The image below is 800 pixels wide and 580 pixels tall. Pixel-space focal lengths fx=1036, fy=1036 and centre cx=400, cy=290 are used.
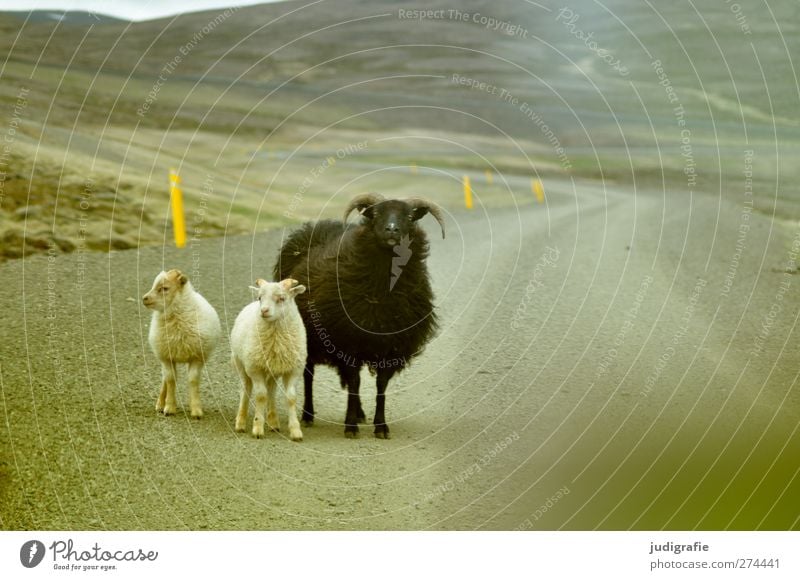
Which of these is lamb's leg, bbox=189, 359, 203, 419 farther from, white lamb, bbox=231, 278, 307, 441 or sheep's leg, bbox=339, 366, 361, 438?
sheep's leg, bbox=339, 366, 361, 438

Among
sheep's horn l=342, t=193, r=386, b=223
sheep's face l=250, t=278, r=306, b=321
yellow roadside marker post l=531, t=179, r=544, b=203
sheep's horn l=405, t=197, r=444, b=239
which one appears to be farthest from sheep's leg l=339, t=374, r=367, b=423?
yellow roadside marker post l=531, t=179, r=544, b=203

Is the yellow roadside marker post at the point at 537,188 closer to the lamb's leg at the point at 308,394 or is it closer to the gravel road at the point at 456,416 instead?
the gravel road at the point at 456,416

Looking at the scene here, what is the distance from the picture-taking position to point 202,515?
18.6 feet

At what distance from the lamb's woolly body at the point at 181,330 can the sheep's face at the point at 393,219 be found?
46.2 inches

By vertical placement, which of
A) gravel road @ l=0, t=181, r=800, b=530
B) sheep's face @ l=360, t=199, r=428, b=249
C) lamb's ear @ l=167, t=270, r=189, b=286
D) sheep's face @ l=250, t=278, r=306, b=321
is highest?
sheep's face @ l=360, t=199, r=428, b=249

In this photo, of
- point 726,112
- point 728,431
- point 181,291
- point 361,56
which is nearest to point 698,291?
point 726,112

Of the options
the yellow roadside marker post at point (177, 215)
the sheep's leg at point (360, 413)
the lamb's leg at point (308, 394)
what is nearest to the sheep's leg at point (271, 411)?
the lamb's leg at point (308, 394)

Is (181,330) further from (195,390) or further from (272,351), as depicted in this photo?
(272,351)

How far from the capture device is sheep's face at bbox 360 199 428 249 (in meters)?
6.18

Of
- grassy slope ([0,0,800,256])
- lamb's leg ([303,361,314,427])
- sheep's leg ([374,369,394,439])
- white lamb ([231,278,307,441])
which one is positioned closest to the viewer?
white lamb ([231,278,307,441])

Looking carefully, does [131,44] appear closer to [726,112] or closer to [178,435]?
[178,435]

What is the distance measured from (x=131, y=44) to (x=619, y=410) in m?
4.36

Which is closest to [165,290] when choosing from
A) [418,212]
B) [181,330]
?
[181,330]

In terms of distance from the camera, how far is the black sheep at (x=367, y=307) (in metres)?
6.40
